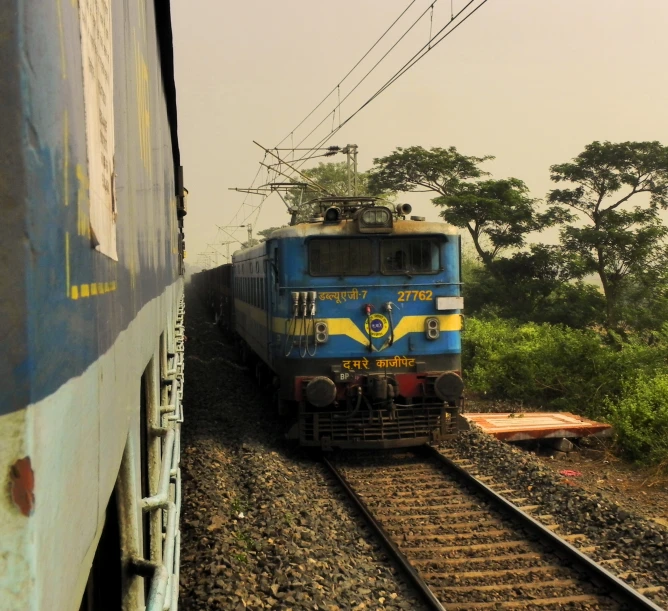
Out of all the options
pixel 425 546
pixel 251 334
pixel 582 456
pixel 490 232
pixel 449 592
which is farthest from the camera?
pixel 490 232

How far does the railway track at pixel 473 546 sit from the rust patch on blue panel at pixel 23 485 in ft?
16.2

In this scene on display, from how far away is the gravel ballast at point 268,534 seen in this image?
523 cm

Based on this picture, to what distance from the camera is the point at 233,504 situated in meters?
7.05

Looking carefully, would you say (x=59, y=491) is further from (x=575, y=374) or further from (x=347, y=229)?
(x=575, y=374)

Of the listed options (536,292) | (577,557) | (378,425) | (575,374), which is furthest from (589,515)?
(536,292)

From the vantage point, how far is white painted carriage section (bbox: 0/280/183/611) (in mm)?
627

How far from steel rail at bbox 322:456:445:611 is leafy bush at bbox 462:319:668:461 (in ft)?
18.6

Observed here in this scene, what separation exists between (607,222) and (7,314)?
951 inches

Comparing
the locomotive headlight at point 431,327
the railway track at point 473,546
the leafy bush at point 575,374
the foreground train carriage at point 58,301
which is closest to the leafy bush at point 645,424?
the leafy bush at point 575,374

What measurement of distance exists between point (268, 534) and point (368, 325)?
11.4ft

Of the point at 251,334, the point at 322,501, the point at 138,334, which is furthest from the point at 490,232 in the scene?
the point at 138,334

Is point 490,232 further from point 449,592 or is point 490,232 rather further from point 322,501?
point 449,592

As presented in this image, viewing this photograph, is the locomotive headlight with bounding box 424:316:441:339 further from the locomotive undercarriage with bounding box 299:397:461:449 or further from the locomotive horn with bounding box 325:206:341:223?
the locomotive horn with bounding box 325:206:341:223

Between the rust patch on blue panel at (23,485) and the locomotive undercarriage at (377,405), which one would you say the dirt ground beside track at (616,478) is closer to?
the locomotive undercarriage at (377,405)
